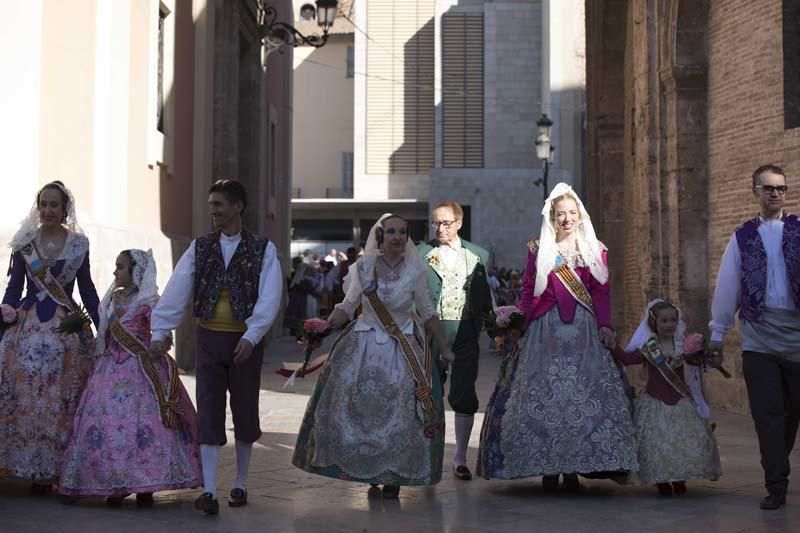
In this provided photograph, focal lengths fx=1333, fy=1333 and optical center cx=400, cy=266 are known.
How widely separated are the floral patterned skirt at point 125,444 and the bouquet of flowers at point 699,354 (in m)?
2.93

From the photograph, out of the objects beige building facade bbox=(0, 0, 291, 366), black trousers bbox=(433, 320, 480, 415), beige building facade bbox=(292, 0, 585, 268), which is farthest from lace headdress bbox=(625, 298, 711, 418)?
beige building facade bbox=(292, 0, 585, 268)

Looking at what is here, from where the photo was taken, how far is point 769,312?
756 cm

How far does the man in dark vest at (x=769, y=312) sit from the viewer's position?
7.46 metres

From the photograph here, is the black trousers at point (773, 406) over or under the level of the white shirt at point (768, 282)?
under

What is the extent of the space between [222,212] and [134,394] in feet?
3.73

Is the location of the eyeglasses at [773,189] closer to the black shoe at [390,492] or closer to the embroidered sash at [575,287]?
the embroidered sash at [575,287]

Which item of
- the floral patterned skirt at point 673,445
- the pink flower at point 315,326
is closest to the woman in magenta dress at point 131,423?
the pink flower at point 315,326

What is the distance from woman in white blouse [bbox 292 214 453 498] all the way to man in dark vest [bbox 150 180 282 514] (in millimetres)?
488

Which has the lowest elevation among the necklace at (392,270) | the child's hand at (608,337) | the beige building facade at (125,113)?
the child's hand at (608,337)

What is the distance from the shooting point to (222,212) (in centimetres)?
749

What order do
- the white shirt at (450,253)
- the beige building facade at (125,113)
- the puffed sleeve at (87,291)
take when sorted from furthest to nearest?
the beige building facade at (125,113)
the white shirt at (450,253)
the puffed sleeve at (87,291)

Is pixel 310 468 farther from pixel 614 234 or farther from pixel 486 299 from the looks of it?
pixel 614 234

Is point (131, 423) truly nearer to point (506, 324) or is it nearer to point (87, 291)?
point (87, 291)

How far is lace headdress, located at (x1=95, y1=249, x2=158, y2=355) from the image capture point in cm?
773
